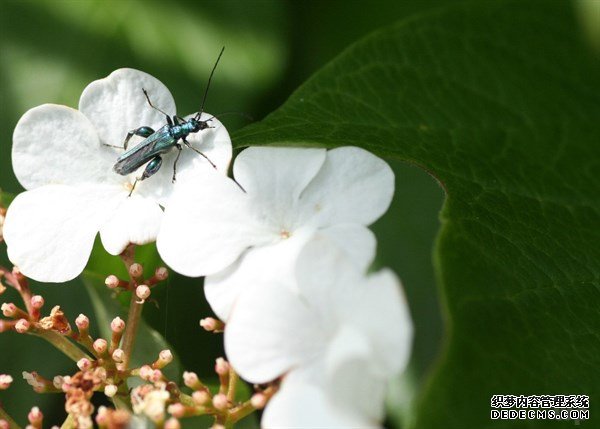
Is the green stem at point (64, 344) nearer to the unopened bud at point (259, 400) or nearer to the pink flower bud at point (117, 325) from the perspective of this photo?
the pink flower bud at point (117, 325)

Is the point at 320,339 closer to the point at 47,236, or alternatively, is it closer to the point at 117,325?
the point at 117,325

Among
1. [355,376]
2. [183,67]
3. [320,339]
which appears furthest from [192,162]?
[183,67]

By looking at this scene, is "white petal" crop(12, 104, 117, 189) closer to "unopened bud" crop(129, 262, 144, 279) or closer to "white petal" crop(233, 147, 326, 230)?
"unopened bud" crop(129, 262, 144, 279)

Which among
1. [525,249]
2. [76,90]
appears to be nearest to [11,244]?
[76,90]

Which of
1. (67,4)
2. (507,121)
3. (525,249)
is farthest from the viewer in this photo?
(67,4)

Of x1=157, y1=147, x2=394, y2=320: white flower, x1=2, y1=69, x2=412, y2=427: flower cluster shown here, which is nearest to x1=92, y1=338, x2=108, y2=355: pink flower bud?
x1=2, y1=69, x2=412, y2=427: flower cluster

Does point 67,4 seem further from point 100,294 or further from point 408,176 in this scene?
point 408,176

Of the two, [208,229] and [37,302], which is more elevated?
[208,229]
